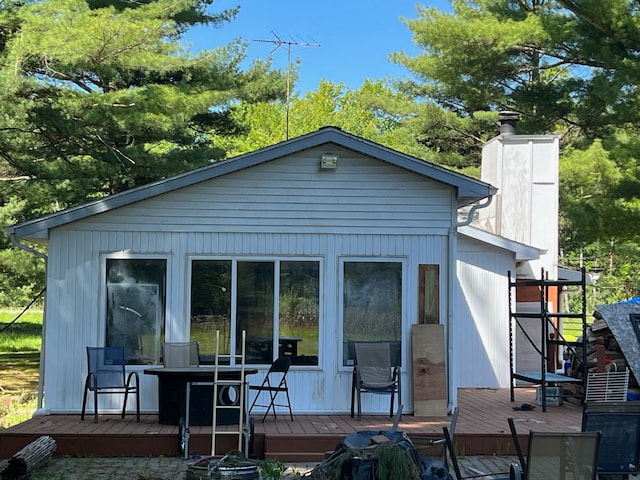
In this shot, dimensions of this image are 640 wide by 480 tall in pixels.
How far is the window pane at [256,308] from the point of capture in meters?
9.16

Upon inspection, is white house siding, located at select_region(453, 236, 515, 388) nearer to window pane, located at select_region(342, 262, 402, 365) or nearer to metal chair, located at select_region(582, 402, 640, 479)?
window pane, located at select_region(342, 262, 402, 365)

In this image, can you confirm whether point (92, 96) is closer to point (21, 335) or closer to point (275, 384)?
point (275, 384)

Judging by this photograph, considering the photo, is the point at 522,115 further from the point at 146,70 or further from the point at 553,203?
the point at 146,70

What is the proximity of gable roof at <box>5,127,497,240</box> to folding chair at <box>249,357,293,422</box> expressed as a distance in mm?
2238

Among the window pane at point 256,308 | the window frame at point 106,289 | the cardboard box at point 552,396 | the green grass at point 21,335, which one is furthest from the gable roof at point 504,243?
the green grass at point 21,335

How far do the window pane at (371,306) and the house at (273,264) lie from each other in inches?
0.6

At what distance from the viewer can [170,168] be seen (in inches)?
631

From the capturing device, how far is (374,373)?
8938 millimetres

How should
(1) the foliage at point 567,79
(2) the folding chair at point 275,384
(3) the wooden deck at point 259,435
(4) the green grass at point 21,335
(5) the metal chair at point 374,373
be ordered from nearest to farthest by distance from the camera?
(3) the wooden deck at point 259,435 → (2) the folding chair at point 275,384 → (5) the metal chair at point 374,373 → (1) the foliage at point 567,79 → (4) the green grass at point 21,335

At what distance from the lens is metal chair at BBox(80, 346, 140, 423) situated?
854 cm

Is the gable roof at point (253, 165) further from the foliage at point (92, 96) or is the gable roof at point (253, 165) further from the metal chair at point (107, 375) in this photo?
the foliage at point (92, 96)

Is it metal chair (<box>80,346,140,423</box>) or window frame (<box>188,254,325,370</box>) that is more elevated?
window frame (<box>188,254,325,370</box>)

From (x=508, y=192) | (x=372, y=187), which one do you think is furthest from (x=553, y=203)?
(x=372, y=187)

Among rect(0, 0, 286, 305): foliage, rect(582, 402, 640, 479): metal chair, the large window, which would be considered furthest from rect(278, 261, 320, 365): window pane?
rect(0, 0, 286, 305): foliage
